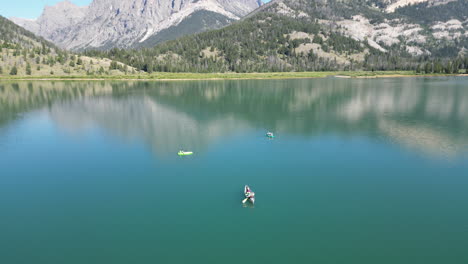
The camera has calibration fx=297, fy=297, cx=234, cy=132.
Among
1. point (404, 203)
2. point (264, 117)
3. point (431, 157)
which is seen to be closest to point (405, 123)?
point (431, 157)

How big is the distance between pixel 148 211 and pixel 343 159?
25.3m

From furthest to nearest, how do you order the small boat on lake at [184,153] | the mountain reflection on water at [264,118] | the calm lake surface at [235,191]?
1. the mountain reflection on water at [264,118]
2. the small boat on lake at [184,153]
3. the calm lake surface at [235,191]

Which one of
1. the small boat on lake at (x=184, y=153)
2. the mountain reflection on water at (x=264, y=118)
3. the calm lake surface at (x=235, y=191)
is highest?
the mountain reflection on water at (x=264, y=118)

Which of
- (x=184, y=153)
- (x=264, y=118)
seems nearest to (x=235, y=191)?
(x=184, y=153)

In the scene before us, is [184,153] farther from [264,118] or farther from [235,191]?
[264,118]

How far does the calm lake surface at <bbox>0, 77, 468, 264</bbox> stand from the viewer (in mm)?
20647

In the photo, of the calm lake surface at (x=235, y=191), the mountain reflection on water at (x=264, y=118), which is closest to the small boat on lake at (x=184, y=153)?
the calm lake surface at (x=235, y=191)

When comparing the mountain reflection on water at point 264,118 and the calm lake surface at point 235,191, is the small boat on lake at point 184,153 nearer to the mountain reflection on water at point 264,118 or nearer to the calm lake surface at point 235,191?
the calm lake surface at point 235,191

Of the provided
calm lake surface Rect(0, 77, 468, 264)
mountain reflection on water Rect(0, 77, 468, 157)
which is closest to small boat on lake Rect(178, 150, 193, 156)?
calm lake surface Rect(0, 77, 468, 264)

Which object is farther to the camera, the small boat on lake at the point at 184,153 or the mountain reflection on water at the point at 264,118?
the mountain reflection on water at the point at 264,118

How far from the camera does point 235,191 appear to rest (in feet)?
96.5

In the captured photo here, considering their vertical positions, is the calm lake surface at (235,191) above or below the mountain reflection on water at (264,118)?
below

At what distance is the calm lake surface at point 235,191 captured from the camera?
20647mm

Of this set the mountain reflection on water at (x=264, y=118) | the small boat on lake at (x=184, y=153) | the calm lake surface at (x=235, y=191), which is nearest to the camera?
the calm lake surface at (x=235, y=191)
